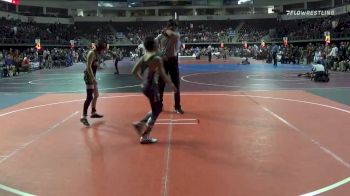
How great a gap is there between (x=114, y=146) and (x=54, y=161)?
1084mm

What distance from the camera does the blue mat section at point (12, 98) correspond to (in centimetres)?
1231

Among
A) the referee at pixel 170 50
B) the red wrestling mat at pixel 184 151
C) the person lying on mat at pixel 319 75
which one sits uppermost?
the referee at pixel 170 50

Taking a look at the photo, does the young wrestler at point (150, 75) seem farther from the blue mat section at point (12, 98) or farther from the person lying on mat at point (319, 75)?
the person lying on mat at point (319, 75)

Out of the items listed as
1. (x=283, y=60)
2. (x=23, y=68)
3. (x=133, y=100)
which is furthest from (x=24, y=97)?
(x=283, y=60)

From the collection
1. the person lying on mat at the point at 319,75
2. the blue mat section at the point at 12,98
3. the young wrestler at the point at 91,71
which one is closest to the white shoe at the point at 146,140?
the young wrestler at the point at 91,71

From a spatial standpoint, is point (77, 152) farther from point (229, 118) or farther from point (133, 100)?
point (133, 100)

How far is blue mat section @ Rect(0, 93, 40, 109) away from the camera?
1231 cm

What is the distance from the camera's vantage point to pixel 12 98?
13.7 metres

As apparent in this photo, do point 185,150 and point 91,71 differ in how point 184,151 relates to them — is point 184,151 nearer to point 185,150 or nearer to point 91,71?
point 185,150

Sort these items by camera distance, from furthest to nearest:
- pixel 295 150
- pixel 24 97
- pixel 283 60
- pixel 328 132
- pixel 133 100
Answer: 1. pixel 283 60
2. pixel 24 97
3. pixel 133 100
4. pixel 328 132
5. pixel 295 150

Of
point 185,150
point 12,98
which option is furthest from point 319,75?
point 185,150

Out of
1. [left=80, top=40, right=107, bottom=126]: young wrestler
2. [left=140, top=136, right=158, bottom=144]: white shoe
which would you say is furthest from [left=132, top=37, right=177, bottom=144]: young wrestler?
[left=80, top=40, right=107, bottom=126]: young wrestler

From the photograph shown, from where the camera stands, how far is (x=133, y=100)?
12.6 m

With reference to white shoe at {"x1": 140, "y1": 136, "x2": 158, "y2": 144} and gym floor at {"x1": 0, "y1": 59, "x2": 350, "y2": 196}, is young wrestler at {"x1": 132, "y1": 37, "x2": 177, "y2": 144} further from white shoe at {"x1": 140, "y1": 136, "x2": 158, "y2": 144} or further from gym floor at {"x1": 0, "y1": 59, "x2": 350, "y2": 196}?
gym floor at {"x1": 0, "y1": 59, "x2": 350, "y2": 196}
